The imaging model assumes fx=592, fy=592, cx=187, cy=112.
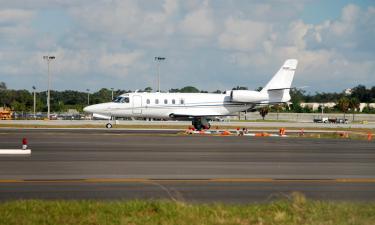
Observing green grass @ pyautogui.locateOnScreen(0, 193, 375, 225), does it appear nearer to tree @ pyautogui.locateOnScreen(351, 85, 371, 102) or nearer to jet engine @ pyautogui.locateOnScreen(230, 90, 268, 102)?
jet engine @ pyautogui.locateOnScreen(230, 90, 268, 102)

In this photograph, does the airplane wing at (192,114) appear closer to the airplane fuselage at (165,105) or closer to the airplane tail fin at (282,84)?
the airplane fuselage at (165,105)

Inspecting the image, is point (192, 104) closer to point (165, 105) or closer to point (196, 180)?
point (165, 105)

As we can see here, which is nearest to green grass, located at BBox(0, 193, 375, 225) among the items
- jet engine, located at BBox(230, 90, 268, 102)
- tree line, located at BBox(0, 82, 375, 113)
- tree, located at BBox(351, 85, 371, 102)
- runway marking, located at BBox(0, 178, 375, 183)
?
runway marking, located at BBox(0, 178, 375, 183)

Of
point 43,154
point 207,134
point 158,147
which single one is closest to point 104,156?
point 43,154

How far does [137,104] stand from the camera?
156 ft

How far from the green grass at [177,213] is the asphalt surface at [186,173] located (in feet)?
4.48

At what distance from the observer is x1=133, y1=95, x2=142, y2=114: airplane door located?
1871 inches

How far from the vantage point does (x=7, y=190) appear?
528 inches

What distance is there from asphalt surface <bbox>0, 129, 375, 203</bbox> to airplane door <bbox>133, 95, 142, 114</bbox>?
20208 millimetres

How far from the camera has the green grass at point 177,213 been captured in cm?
999

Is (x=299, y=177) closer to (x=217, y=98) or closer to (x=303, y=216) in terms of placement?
(x=303, y=216)

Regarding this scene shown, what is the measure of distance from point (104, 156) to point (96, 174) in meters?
5.54

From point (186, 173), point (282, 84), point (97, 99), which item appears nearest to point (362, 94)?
point (97, 99)

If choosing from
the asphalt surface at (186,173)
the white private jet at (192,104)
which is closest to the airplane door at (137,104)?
the white private jet at (192,104)
